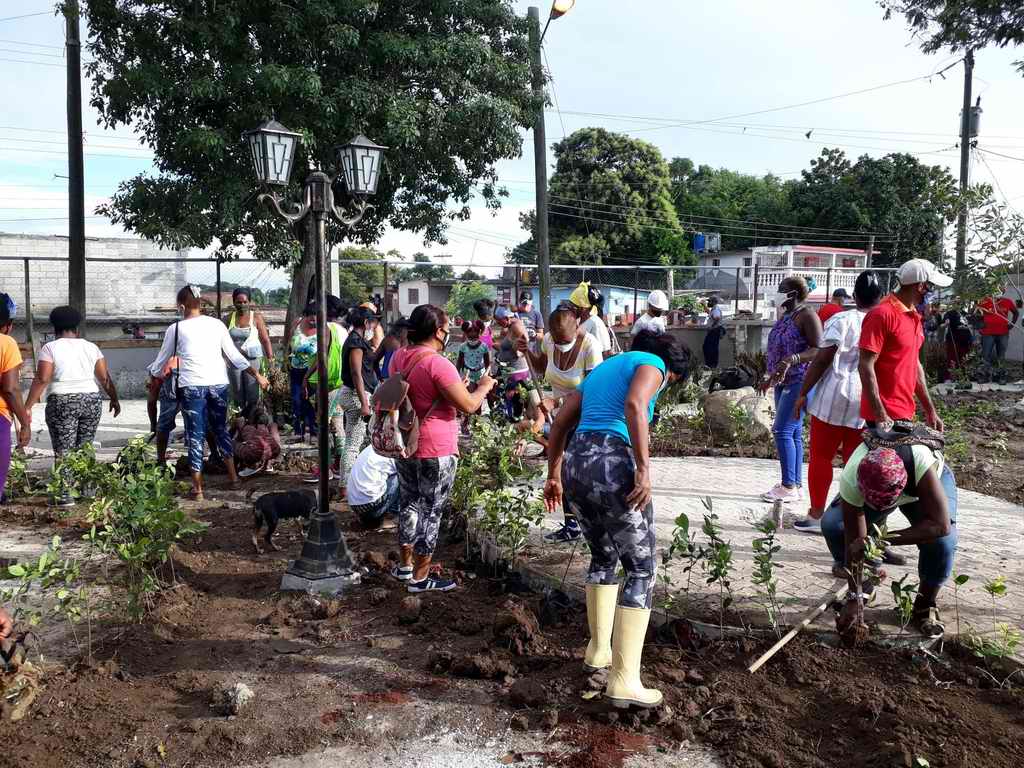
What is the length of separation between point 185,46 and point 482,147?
479 centimetres

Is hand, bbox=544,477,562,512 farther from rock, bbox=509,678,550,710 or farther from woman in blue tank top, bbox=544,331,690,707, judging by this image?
rock, bbox=509,678,550,710

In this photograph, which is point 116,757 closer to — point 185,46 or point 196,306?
point 196,306

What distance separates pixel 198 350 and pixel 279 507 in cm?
198

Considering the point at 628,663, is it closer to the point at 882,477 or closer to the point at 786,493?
the point at 882,477

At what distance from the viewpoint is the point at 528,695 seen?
3518mm

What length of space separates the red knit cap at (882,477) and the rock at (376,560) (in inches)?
124

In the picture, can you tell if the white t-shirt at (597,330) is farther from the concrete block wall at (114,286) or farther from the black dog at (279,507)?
the concrete block wall at (114,286)

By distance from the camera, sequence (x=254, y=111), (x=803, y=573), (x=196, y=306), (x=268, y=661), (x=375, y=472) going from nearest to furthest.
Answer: (x=268, y=661) → (x=803, y=573) → (x=375, y=472) → (x=196, y=306) → (x=254, y=111)

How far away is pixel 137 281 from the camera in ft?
64.3

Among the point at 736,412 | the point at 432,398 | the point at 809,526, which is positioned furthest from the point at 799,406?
the point at 736,412

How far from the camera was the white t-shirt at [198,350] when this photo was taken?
272 inches

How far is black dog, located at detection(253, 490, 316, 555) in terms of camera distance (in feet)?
18.8

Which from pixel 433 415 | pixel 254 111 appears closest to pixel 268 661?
pixel 433 415

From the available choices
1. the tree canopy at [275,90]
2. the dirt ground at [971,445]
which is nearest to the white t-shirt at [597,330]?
the dirt ground at [971,445]
